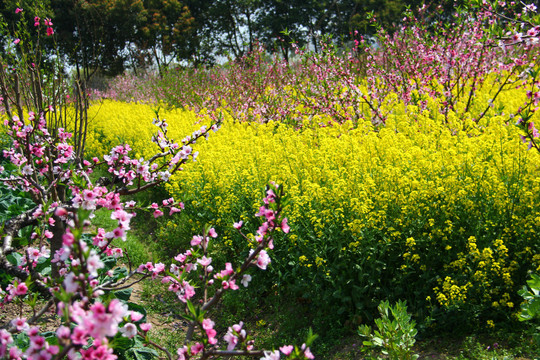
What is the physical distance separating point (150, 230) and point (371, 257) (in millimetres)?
4062

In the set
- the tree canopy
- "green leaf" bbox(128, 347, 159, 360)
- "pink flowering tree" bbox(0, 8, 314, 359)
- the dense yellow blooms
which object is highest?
the tree canopy

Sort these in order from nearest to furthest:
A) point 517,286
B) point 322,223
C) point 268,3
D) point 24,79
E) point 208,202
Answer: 1. point 517,286
2. point 322,223
3. point 24,79
4. point 208,202
5. point 268,3

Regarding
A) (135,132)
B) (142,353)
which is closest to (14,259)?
(142,353)

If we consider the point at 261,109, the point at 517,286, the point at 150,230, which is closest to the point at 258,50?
the point at 261,109

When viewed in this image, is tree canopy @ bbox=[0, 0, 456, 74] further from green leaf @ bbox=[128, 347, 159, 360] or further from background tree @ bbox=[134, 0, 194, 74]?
green leaf @ bbox=[128, 347, 159, 360]

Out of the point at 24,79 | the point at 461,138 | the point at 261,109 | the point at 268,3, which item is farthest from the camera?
the point at 268,3

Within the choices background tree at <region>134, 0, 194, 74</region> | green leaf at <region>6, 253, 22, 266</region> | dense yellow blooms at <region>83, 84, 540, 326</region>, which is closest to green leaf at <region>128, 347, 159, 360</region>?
dense yellow blooms at <region>83, 84, 540, 326</region>

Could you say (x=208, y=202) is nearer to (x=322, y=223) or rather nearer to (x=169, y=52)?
(x=322, y=223)

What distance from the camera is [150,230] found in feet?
21.2

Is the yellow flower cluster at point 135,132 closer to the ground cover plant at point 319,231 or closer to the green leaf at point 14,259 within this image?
the ground cover plant at point 319,231

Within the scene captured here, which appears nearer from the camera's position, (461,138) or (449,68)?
(461,138)

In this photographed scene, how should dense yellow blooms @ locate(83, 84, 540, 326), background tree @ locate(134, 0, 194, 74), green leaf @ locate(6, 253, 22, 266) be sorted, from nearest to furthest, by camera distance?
dense yellow blooms @ locate(83, 84, 540, 326) → green leaf @ locate(6, 253, 22, 266) → background tree @ locate(134, 0, 194, 74)

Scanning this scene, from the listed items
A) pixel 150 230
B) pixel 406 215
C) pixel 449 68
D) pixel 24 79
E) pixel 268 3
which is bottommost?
pixel 150 230

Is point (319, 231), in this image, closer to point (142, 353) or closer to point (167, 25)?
point (142, 353)
